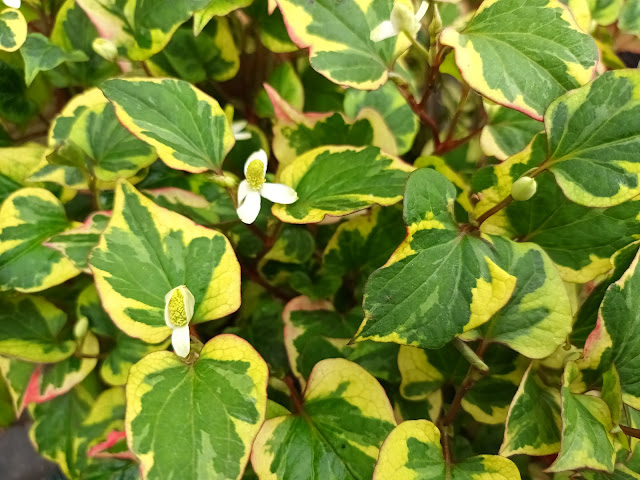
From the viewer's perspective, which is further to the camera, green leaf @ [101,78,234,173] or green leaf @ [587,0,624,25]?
green leaf @ [587,0,624,25]

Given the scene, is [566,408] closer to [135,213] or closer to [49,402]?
[135,213]

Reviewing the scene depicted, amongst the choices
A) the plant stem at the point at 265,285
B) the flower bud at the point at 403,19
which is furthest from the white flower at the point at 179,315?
the flower bud at the point at 403,19

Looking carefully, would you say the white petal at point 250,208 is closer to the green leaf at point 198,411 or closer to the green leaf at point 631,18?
the green leaf at point 198,411

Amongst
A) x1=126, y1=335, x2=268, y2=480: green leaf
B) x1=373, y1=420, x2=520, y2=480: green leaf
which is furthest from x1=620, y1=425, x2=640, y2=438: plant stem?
x1=126, y1=335, x2=268, y2=480: green leaf

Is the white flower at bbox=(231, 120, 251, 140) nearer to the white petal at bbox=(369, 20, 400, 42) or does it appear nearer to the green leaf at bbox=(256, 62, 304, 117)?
the green leaf at bbox=(256, 62, 304, 117)

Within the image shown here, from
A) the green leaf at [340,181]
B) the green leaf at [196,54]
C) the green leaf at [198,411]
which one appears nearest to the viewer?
the green leaf at [198,411]

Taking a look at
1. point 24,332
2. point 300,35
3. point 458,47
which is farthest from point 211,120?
point 24,332
